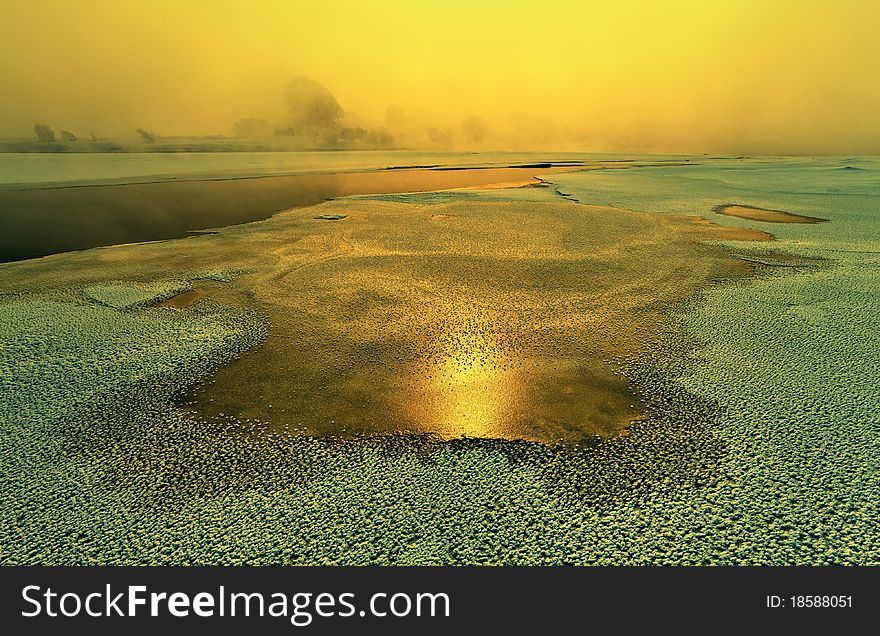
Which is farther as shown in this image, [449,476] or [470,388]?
[470,388]

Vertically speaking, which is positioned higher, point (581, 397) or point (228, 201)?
point (228, 201)

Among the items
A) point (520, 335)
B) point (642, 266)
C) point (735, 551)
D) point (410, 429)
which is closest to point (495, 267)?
point (642, 266)

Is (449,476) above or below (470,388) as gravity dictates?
below

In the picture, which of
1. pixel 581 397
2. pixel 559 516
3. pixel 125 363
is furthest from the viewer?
pixel 125 363

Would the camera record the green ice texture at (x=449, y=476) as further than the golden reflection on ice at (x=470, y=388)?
No

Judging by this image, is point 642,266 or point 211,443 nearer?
point 211,443

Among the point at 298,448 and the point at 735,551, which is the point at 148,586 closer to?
the point at 298,448

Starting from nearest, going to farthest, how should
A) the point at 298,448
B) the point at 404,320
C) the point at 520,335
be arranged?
the point at 298,448 < the point at 520,335 < the point at 404,320

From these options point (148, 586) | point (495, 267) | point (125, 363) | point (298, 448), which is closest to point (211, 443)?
point (298, 448)

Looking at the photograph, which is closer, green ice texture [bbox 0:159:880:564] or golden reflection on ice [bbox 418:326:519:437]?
green ice texture [bbox 0:159:880:564]

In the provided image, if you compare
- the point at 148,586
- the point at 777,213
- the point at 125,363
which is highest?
the point at 777,213
